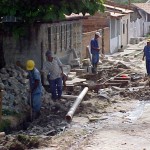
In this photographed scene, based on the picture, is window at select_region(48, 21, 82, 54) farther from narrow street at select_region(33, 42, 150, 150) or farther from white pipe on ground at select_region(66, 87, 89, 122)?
narrow street at select_region(33, 42, 150, 150)

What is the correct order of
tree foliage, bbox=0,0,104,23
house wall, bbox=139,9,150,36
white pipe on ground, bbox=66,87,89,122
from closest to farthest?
white pipe on ground, bbox=66,87,89,122, tree foliage, bbox=0,0,104,23, house wall, bbox=139,9,150,36

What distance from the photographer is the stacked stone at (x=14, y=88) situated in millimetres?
14453

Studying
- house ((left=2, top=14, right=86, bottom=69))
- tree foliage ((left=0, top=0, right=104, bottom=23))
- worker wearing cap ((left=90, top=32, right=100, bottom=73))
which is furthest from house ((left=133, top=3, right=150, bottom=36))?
tree foliage ((left=0, top=0, right=104, bottom=23))

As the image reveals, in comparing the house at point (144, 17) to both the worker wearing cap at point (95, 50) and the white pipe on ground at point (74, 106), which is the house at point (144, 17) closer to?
the worker wearing cap at point (95, 50)

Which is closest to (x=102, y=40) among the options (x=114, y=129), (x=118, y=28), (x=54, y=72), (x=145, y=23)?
(x=118, y=28)

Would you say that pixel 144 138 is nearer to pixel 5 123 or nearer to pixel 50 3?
pixel 5 123

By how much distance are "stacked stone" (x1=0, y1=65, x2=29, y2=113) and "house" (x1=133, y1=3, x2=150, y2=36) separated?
1351 inches

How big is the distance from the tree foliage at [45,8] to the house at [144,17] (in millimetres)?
33939

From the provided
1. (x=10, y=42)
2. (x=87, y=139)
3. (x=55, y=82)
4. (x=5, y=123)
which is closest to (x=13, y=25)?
(x=10, y=42)

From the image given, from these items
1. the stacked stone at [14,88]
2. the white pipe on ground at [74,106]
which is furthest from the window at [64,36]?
the white pipe on ground at [74,106]

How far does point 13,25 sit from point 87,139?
6.29 m

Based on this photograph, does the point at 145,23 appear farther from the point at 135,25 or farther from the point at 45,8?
the point at 45,8

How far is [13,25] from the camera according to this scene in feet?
56.0

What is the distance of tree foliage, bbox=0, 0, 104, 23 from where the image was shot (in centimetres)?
1532
